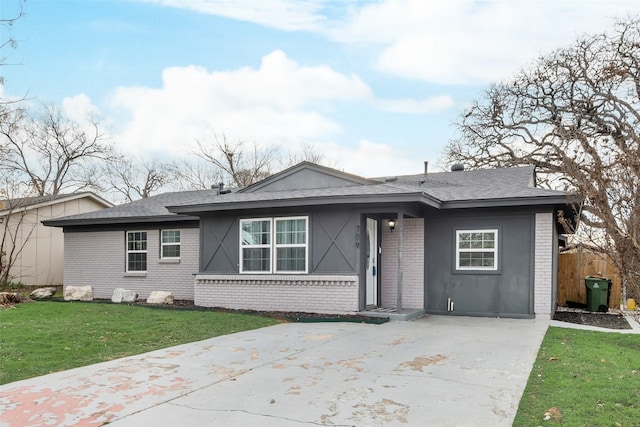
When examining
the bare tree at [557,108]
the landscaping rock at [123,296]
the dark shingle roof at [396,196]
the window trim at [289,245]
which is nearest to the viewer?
the dark shingle roof at [396,196]

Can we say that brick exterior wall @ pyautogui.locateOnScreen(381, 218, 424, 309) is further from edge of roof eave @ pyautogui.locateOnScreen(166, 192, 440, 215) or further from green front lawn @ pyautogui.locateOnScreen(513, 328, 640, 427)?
green front lawn @ pyautogui.locateOnScreen(513, 328, 640, 427)

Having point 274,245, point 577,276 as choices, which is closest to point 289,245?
point 274,245

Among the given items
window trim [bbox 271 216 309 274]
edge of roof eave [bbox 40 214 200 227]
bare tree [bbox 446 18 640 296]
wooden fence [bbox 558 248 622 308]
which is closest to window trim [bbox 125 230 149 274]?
edge of roof eave [bbox 40 214 200 227]

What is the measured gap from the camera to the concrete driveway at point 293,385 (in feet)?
14.7

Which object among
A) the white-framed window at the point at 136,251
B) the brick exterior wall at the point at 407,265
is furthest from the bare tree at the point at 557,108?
the white-framed window at the point at 136,251

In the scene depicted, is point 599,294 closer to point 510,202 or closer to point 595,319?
point 595,319

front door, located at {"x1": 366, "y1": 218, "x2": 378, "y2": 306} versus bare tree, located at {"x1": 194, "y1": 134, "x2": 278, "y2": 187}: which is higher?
bare tree, located at {"x1": 194, "y1": 134, "x2": 278, "y2": 187}

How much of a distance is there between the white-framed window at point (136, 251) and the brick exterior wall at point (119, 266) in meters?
0.17

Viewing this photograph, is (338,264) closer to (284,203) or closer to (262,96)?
(284,203)

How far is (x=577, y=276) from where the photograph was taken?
49.6 ft

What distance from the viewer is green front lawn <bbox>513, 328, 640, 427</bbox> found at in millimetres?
4410

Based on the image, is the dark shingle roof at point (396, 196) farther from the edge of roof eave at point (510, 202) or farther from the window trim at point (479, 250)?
the window trim at point (479, 250)

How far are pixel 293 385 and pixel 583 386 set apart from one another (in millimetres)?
3107

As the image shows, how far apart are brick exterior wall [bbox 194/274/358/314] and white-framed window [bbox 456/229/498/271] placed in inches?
101
